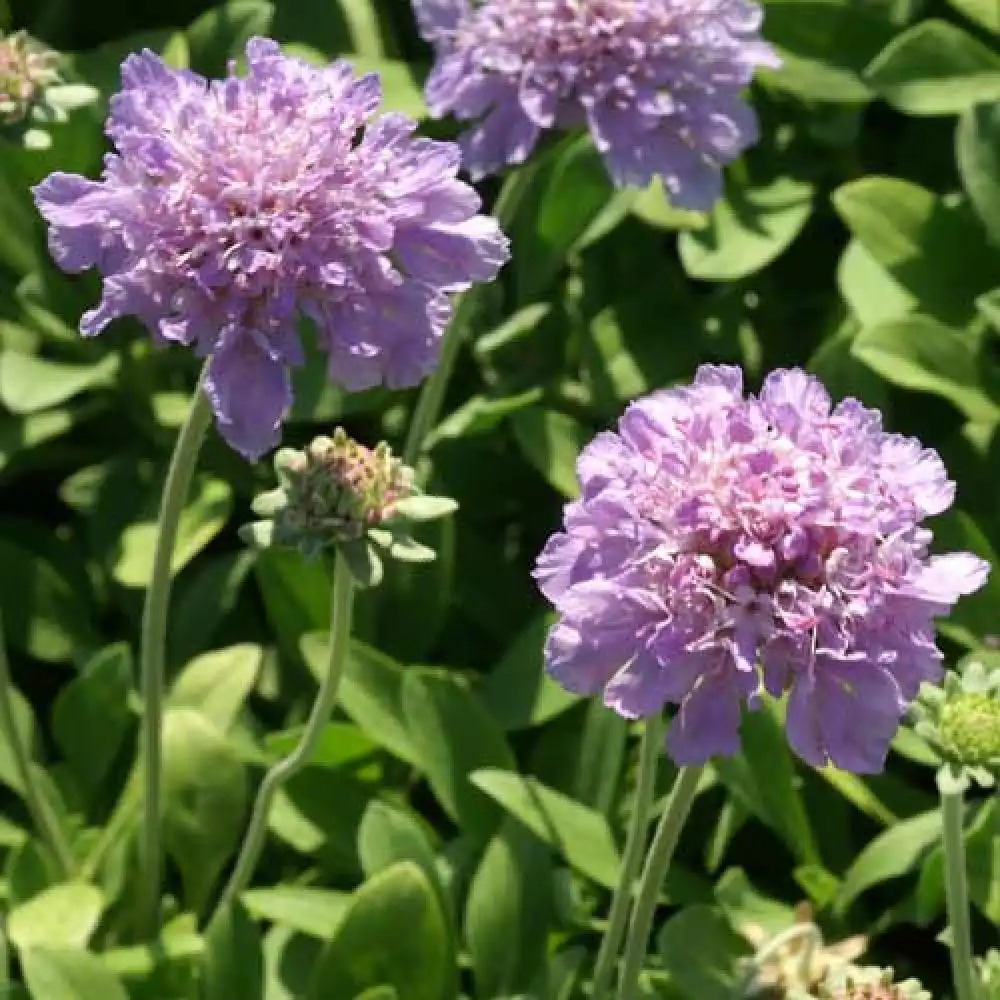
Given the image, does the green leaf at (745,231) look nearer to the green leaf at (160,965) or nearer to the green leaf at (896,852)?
Result: the green leaf at (896,852)

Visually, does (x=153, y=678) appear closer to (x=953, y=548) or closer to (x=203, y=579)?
(x=203, y=579)

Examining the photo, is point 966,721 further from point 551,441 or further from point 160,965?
point 160,965

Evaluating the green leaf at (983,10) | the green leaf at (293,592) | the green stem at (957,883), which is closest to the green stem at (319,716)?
the green leaf at (293,592)

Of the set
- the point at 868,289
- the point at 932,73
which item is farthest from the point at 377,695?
the point at 932,73

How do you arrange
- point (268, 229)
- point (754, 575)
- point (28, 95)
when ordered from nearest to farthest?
point (754, 575) → point (268, 229) → point (28, 95)

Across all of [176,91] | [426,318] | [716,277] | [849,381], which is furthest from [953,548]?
[176,91]

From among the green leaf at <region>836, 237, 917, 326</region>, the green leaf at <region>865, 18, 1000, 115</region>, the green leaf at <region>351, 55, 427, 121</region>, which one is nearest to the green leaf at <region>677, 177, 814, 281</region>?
the green leaf at <region>836, 237, 917, 326</region>
